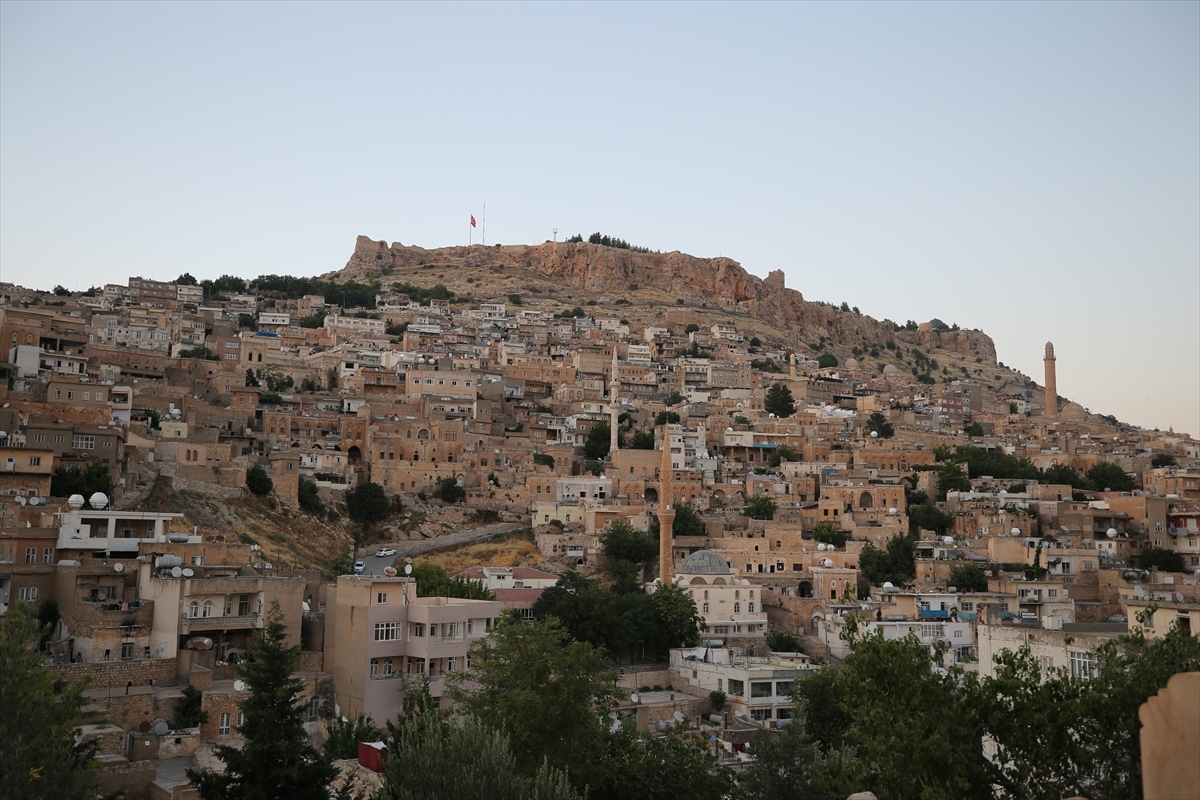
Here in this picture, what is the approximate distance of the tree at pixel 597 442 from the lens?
61.7m

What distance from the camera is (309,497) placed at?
1864 inches

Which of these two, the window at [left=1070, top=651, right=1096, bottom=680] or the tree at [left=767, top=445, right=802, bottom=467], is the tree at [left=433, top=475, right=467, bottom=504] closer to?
the tree at [left=767, top=445, right=802, bottom=467]

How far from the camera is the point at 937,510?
53.5 meters

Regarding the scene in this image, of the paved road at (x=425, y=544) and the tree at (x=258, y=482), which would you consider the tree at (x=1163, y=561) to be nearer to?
the paved road at (x=425, y=544)

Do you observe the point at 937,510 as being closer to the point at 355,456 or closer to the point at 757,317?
the point at 355,456

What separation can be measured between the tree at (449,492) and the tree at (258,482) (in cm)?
843

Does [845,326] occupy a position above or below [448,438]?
above

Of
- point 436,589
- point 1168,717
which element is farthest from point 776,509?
point 1168,717

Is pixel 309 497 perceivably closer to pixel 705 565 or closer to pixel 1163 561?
pixel 705 565

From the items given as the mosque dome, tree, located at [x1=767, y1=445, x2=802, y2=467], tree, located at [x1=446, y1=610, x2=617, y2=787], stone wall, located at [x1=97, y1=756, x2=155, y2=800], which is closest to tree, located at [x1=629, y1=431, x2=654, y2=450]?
tree, located at [x1=767, y1=445, x2=802, y2=467]

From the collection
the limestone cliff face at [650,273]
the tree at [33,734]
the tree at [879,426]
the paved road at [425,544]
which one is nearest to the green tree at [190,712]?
the tree at [33,734]

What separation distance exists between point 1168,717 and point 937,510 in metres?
49.7

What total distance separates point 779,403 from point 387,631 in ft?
164

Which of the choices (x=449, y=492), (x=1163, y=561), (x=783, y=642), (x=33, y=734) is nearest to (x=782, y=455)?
(x=449, y=492)
